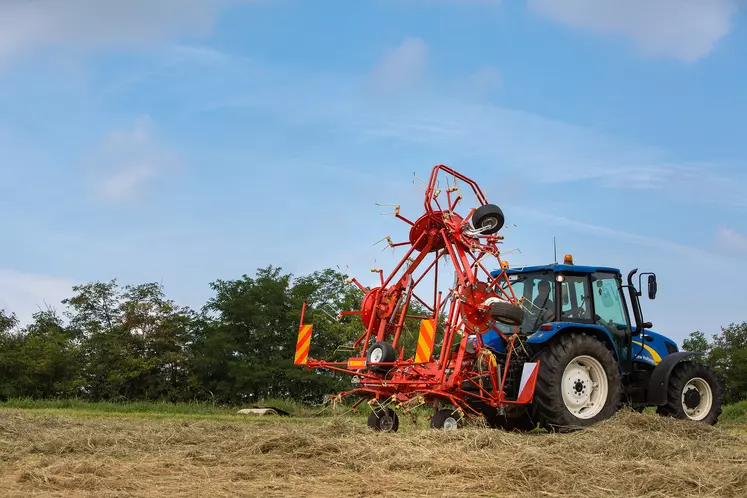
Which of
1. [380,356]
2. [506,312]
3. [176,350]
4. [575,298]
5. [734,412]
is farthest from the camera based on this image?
[176,350]

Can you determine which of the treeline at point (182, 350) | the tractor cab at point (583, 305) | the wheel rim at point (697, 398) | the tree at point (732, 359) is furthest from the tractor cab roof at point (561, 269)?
the tree at point (732, 359)

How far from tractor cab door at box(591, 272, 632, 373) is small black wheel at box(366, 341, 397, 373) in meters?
2.92

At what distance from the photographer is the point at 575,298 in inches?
408

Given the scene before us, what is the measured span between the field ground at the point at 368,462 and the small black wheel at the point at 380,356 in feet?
2.81

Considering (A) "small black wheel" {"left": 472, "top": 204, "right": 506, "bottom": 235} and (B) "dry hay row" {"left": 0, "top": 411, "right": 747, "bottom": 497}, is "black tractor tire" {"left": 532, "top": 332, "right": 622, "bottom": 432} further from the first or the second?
(A) "small black wheel" {"left": 472, "top": 204, "right": 506, "bottom": 235}

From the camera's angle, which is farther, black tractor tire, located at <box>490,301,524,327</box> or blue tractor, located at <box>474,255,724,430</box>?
blue tractor, located at <box>474,255,724,430</box>

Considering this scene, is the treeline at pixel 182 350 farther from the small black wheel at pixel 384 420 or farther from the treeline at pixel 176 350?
the small black wheel at pixel 384 420

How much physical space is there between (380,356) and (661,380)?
380 centimetres

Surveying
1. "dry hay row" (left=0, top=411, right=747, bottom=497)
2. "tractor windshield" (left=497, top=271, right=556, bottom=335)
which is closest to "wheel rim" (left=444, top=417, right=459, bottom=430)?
"dry hay row" (left=0, top=411, right=747, bottom=497)

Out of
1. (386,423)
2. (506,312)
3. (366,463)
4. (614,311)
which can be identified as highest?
(614,311)

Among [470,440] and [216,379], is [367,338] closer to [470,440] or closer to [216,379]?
[470,440]

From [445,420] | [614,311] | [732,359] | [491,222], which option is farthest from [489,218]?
[732,359]

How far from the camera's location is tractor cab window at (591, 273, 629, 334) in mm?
10516

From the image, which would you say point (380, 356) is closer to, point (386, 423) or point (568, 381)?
point (386, 423)
